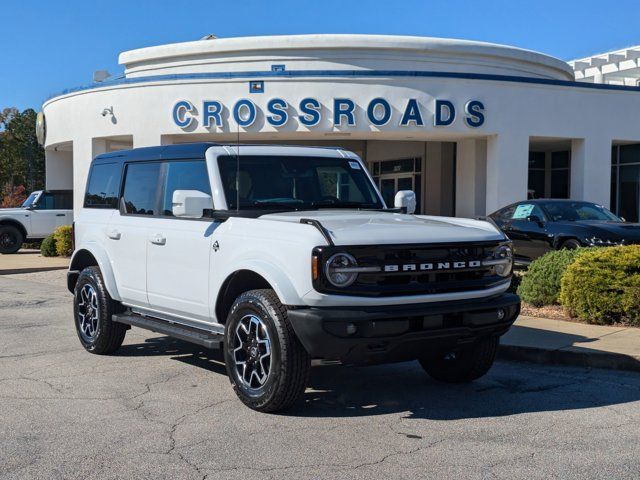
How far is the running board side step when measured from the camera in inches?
235

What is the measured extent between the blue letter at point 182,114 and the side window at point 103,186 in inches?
488

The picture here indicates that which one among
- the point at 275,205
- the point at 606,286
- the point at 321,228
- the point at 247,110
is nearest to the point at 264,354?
the point at 321,228

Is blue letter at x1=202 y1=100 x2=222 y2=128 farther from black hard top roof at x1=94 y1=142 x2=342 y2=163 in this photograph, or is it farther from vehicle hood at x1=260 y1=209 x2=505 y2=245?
vehicle hood at x1=260 y1=209 x2=505 y2=245

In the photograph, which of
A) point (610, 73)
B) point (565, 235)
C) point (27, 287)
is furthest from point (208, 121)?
point (610, 73)

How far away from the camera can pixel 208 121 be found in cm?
2039

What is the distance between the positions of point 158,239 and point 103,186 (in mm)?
1830

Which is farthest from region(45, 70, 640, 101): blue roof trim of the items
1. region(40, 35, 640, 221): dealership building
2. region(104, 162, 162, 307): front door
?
region(104, 162, 162, 307): front door

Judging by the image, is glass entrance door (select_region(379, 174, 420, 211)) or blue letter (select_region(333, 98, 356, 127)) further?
glass entrance door (select_region(379, 174, 420, 211))

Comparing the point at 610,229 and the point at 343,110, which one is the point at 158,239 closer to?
the point at 610,229

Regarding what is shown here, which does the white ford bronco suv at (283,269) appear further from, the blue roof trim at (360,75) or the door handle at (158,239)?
the blue roof trim at (360,75)

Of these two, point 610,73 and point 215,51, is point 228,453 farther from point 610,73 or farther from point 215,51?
point 610,73

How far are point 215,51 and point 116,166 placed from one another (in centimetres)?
1454

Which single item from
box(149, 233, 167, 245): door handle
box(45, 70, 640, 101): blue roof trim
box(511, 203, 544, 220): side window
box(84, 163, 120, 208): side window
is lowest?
box(149, 233, 167, 245): door handle

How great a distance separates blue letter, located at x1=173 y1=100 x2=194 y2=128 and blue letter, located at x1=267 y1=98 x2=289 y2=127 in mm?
2348
